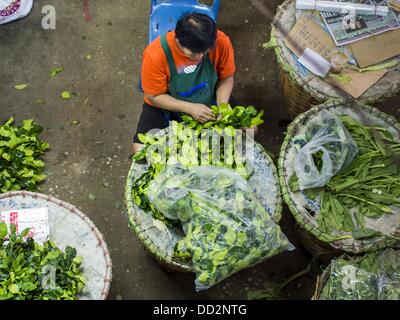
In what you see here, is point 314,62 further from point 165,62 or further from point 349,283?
point 349,283

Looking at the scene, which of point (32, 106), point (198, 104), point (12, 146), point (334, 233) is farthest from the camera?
point (32, 106)

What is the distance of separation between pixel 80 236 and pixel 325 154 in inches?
57.1

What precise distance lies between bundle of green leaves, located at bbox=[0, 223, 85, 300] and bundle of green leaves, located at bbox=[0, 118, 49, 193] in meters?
0.85

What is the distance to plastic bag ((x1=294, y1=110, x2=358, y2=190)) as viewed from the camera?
11.2 ft

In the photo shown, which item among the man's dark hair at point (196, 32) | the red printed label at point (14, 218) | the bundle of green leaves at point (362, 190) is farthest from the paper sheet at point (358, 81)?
the red printed label at point (14, 218)

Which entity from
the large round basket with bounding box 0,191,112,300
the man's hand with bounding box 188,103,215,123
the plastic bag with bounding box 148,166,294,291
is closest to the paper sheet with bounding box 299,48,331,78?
the man's hand with bounding box 188,103,215,123

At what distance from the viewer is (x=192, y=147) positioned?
338cm

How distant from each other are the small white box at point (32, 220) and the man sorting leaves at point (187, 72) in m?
0.77

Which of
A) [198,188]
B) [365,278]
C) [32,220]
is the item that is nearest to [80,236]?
[32,220]

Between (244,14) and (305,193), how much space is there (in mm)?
2048

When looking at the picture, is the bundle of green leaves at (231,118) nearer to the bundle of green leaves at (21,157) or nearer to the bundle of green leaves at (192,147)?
the bundle of green leaves at (192,147)

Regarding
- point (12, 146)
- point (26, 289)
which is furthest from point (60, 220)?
point (12, 146)

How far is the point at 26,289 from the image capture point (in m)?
3.06
